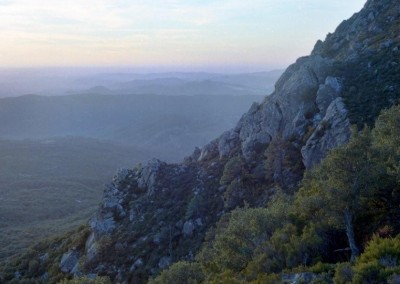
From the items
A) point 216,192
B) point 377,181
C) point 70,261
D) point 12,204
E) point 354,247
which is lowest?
point 12,204

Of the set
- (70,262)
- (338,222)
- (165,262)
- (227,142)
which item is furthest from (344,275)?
(227,142)

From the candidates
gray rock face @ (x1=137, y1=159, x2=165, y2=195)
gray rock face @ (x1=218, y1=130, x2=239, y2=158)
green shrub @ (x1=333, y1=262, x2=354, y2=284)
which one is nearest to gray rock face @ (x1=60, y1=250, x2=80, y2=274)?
gray rock face @ (x1=137, y1=159, x2=165, y2=195)

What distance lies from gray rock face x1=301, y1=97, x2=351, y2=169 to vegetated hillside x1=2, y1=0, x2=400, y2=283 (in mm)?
155

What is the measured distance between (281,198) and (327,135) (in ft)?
45.6

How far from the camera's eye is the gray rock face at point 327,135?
1779 inches

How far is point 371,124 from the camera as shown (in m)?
45.5

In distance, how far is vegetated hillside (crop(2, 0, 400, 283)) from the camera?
23.5m

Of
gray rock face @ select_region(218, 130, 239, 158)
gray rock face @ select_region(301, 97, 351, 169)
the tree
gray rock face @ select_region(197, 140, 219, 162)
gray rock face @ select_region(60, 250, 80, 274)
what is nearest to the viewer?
the tree

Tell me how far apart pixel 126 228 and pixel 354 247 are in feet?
125

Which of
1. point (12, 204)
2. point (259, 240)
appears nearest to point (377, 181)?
point (259, 240)

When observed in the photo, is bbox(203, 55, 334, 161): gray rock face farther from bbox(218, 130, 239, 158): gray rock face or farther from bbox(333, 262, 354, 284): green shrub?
bbox(333, 262, 354, 284): green shrub

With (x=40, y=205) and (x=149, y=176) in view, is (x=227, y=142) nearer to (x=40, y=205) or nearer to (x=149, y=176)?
(x=149, y=176)

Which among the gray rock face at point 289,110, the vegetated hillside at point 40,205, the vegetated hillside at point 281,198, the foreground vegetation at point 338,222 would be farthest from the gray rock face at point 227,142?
the vegetated hillside at point 40,205

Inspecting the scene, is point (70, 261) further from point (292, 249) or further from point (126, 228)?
point (292, 249)
